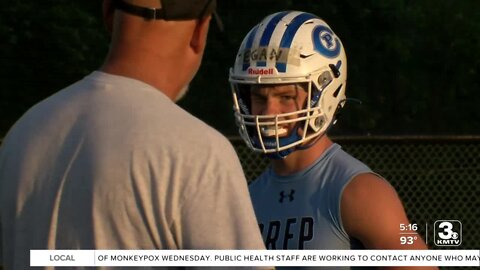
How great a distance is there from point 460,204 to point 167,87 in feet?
22.8

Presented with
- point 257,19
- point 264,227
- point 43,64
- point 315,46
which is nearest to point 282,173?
point 264,227

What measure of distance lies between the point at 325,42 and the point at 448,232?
3.87 metres

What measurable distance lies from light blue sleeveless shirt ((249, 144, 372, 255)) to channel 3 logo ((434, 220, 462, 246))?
3.66m

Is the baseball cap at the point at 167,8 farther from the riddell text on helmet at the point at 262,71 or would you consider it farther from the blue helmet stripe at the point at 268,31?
the blue helmet stripe at the point at 268,31

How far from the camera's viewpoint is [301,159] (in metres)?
3.51

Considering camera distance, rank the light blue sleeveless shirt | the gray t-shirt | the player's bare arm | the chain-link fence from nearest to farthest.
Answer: the gray t-shirt
the player's bare arm
the light blue sleeveless shirt
the chain-link fence

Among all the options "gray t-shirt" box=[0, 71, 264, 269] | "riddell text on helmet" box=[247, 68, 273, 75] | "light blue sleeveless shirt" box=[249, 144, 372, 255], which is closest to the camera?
"gray t-shirt" box=[0, 71, 264, 269]

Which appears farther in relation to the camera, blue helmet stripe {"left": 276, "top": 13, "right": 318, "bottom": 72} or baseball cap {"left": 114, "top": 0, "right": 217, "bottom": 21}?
blue helmet stripe {"left": 276, "top": 13, "right": 318, "bottom": 72}

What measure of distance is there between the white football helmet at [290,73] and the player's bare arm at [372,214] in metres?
0.33

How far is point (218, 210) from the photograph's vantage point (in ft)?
6.29

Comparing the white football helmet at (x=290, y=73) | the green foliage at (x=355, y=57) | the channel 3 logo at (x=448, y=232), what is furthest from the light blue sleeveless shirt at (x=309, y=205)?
the green foliage at (x=355, y=57)

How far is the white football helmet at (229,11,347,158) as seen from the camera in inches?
138

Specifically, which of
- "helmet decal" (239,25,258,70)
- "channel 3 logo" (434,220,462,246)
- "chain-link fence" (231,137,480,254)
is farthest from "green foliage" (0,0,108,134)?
"helmet decal" (239,25,258,70)

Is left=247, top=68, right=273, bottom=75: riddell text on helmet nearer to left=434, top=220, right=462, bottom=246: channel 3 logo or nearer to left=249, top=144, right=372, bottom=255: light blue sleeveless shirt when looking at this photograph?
left=249, top=144, right=372, bottom=255: light blue sleeveless shirt
